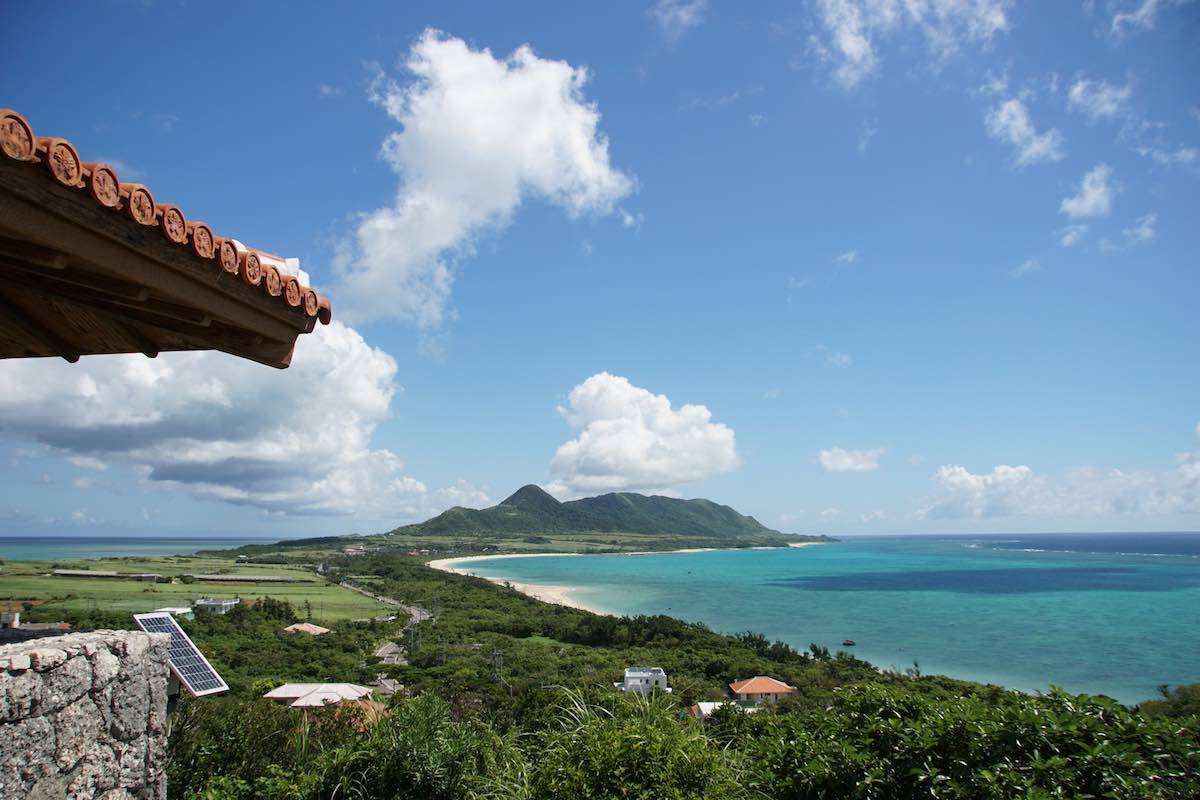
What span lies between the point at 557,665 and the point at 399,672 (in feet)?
23.9

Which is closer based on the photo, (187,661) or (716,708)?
(187,661)

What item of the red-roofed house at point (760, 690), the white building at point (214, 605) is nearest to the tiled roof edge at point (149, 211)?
the red-roofed house at point (760, 690)

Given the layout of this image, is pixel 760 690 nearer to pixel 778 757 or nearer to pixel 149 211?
pixel 778 757

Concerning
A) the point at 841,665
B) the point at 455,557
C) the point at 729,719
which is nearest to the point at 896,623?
the point at 841,665

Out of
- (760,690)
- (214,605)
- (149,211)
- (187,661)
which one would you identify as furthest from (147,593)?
(149,211)

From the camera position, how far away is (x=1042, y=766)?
220cm

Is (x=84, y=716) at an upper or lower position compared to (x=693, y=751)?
upper

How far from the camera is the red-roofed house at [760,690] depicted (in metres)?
24.4

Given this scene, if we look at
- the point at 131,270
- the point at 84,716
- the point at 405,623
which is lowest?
the point at 405,623

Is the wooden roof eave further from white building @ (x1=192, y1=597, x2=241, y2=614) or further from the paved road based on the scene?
white building @ (x1=192, y1=597, x2=241, y2=614)

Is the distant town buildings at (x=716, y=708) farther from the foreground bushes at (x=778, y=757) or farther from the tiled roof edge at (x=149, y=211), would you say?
the tiled roof edge at (x=149, y=211)

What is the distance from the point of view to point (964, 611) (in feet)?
182

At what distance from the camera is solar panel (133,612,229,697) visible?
5.74 m

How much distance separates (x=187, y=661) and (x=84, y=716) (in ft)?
14.2
